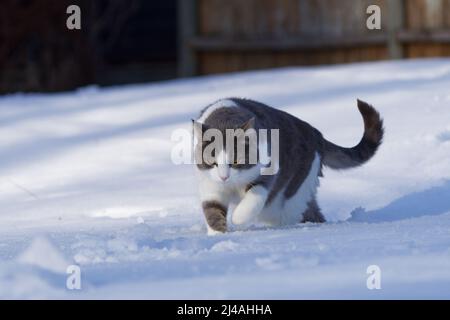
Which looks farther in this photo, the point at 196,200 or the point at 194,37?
the point at 194,37

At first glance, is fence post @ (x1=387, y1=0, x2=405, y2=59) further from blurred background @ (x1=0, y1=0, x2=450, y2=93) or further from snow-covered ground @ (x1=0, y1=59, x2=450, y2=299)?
snow-covered ground @ (x1=0, y1=59, x2=450, y2=299)

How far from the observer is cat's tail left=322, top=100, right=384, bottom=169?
620cm

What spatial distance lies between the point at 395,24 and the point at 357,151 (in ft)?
20.4

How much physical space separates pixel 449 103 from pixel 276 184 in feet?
8.44

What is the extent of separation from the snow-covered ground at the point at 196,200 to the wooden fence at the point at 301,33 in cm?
146

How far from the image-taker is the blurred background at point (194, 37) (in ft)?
40.5

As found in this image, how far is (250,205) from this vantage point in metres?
5.54

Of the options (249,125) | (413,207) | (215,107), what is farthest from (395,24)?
(249,125)

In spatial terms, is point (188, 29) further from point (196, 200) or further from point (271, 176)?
point (271, 176)

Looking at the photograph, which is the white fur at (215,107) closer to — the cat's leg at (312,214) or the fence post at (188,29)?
the cat's leg at (312,214)
